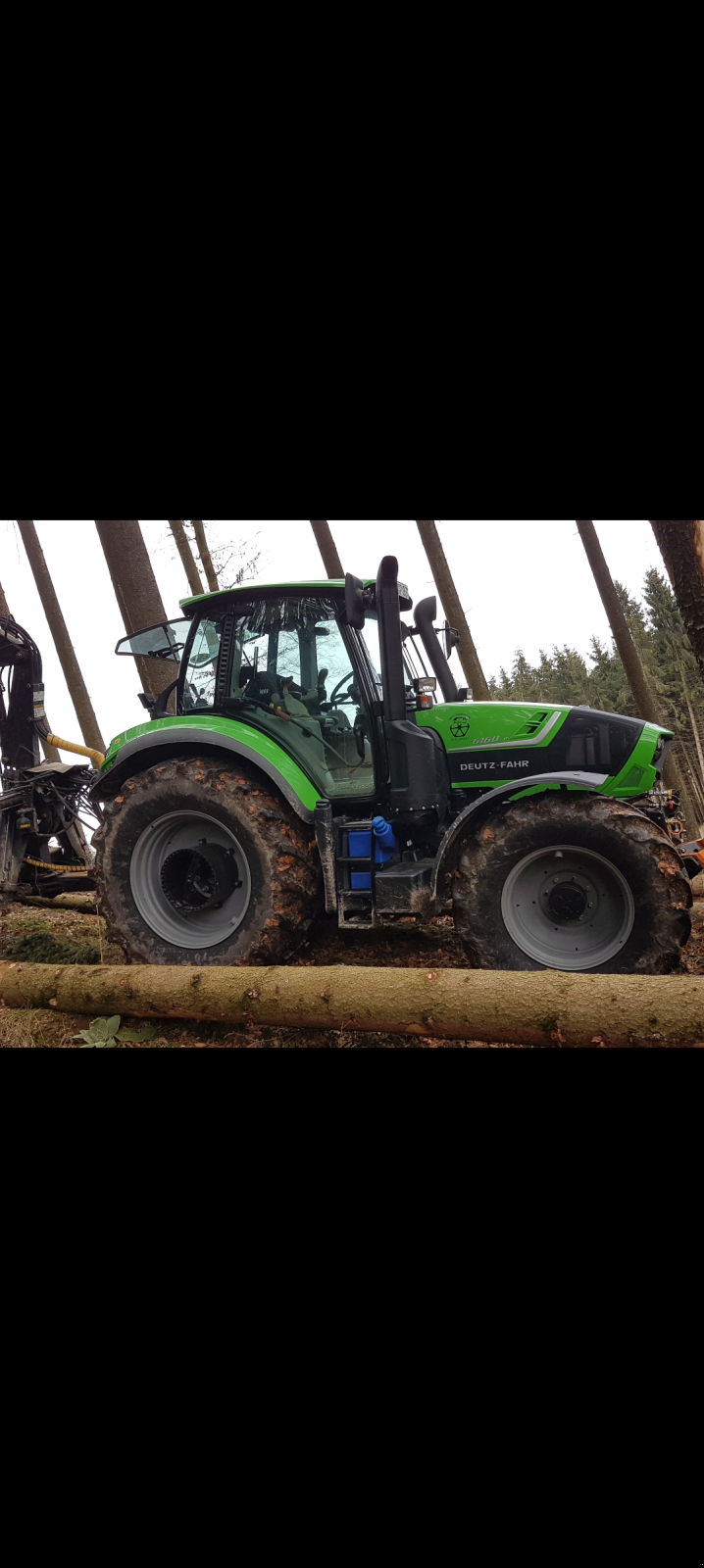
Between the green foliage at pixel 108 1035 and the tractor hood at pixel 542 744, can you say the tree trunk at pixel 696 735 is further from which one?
the green foliage at pixel 108 1035

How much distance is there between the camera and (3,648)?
215 inches

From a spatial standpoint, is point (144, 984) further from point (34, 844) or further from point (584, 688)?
point (584, 688)

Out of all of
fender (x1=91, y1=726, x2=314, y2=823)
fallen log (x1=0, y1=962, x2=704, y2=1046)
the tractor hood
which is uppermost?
fender (x1=91, y1=726, x2=314, y2=823)

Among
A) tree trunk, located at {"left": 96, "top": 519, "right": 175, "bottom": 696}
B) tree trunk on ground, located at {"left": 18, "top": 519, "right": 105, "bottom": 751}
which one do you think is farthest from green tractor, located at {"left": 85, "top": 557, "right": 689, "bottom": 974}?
tree trunk on ground, located at {"left": 18, "top": 519, "right": 105, "bottom": 751}

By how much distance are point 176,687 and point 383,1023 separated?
2500 millimetres

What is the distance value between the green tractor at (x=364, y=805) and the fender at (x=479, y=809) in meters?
0.01

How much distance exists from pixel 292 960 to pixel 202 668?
1.81 meters

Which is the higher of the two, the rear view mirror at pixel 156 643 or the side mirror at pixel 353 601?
the rear view mirror at pixel 156 643

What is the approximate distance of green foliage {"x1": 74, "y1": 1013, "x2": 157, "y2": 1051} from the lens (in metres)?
3.44

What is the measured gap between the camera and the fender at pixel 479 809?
382 cm

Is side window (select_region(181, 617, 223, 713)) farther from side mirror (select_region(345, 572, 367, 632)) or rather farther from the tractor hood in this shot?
the tractor hood

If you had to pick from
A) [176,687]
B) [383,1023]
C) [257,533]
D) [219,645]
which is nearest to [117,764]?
[176,687]

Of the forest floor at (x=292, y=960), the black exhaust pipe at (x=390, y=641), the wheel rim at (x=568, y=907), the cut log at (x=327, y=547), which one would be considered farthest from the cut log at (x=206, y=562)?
the wheel rim at (x=568, y=907)

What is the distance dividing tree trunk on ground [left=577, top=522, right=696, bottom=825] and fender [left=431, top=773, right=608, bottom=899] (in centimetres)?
207
